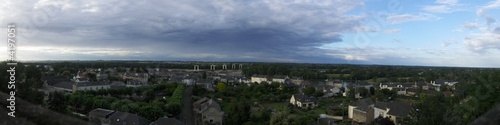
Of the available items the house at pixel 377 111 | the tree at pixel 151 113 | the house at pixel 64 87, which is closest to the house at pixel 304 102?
the house at pixel 377 111

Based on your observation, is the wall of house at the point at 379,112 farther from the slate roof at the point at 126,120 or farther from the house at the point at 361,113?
the slate roof at the point at 126,120

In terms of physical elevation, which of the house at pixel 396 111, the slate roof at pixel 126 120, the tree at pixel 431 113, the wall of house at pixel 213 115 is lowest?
the wall of house at pixel 213 115

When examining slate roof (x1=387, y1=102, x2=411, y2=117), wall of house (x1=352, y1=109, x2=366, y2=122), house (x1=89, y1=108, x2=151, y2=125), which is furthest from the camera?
wall of house (x1=352, y1=109, x2=366, y2=122)

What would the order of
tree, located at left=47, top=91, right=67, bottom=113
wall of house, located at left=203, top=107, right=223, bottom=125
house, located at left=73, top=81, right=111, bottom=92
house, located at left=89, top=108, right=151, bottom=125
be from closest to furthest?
house, located at left=89, top=108, right=151, bottom=125 → tree, located at left=47, top=91, right=67, bottom=113 → wall of house, located at left=203, top=107, right=223, bottom=125 → house, located at left=73, top=81, right=111, bottom=92

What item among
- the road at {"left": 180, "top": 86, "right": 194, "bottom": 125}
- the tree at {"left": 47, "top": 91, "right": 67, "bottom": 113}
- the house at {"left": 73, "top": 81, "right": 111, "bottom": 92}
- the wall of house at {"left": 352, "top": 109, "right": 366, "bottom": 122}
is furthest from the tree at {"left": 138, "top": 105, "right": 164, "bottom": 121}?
the house at {"left": 73, "top": 81, "right": 111, "bottom": 92}

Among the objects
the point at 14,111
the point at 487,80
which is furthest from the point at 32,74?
the point at 487,80

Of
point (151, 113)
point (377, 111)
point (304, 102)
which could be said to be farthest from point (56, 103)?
point (377, 111)

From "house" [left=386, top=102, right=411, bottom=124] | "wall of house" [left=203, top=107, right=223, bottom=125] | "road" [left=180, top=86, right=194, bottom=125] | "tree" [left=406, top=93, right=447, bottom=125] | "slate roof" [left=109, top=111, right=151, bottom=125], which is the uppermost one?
"tree" [left=406, top=93, right=447, bottom=125]

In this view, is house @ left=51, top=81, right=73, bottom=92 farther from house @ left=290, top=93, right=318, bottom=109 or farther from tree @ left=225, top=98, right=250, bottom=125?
tree @ left=225, top=98, right=250, bottom=125
